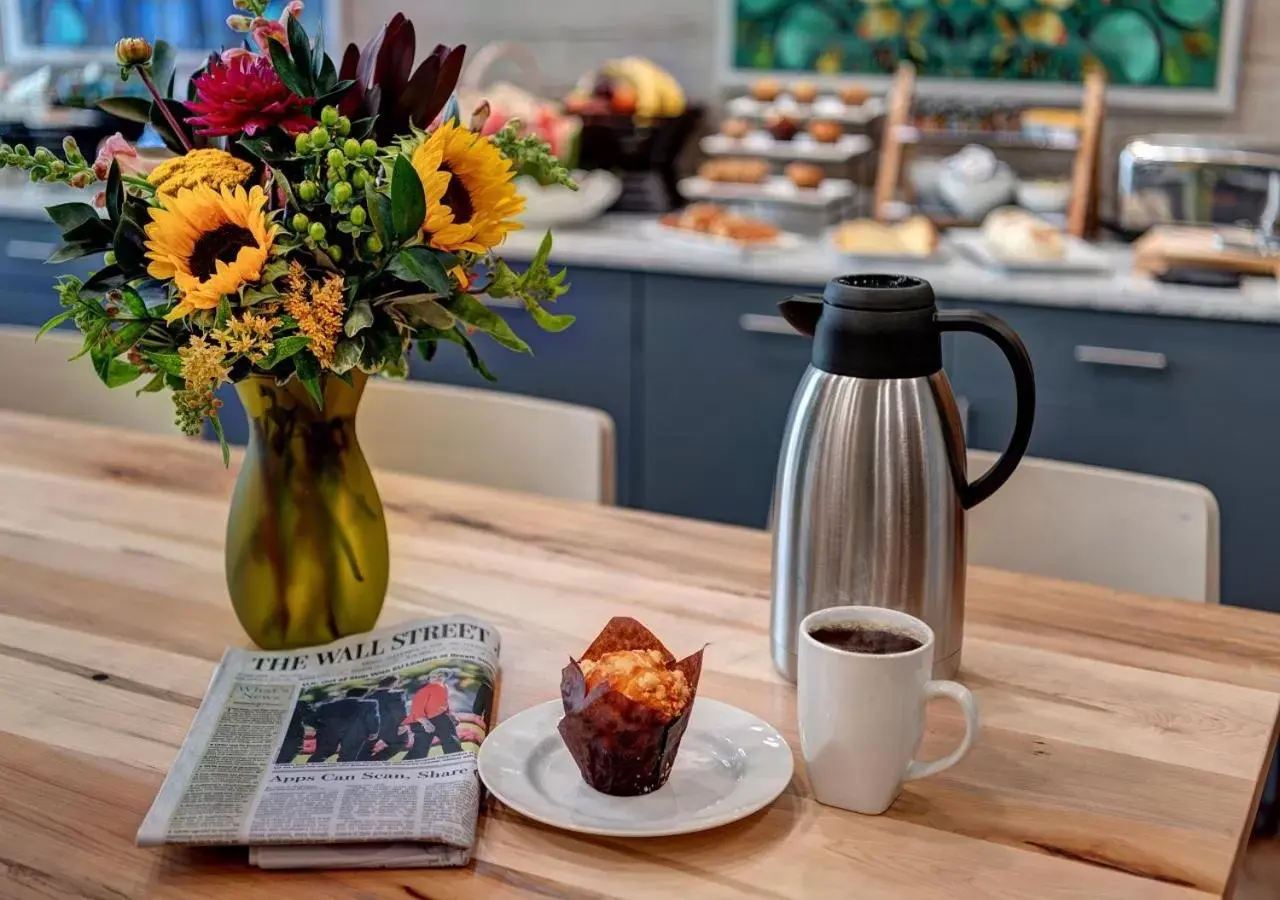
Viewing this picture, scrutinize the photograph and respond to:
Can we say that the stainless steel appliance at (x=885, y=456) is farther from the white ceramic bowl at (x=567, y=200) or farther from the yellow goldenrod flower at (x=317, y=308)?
the white ceramic bowl at (x=567, y=200)

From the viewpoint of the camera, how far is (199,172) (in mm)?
943

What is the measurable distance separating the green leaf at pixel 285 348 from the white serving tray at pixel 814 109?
2.02 m

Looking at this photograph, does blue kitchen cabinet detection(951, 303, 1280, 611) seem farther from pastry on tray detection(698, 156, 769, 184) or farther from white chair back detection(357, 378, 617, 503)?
white chair back detection(357, 378, 617, 503)

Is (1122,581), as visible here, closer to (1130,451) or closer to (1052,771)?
(1052,771)

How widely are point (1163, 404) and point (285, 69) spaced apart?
172cm

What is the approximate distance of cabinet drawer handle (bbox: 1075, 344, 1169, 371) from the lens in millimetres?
2279

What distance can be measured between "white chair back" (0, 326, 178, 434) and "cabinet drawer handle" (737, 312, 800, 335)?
1.05m

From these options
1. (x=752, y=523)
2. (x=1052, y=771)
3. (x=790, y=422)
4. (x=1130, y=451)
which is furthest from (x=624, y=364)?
(x=1052, y=771)

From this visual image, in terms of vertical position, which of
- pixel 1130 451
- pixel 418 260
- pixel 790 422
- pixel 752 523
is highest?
pixel 418 260

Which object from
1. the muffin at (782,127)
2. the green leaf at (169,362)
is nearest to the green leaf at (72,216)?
the green leaf at (169,362)

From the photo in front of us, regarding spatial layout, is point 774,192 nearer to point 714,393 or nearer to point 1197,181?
point 714,393

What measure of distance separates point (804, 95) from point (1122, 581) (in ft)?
5.51

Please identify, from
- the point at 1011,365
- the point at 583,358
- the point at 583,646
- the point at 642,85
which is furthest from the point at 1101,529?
the point at 642,85

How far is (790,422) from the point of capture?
107cm
